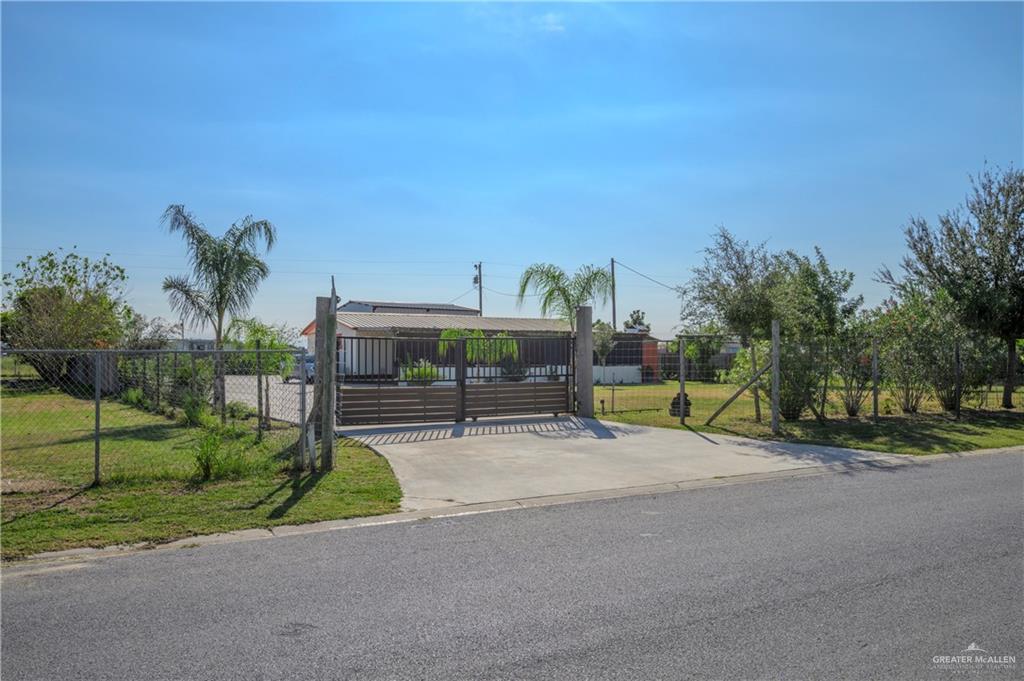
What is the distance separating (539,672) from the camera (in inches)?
139

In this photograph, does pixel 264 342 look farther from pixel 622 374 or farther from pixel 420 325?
pixel 622 374

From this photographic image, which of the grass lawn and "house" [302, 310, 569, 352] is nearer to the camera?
the grass lawn

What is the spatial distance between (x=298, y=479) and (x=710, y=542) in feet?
16.7

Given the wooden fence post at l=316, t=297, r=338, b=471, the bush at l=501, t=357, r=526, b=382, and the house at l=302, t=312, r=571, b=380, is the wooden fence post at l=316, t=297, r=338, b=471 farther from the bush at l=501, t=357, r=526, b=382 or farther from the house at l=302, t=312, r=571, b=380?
the bush at l=501, t=357, r=526, b=382

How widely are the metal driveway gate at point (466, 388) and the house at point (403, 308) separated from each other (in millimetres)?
21509

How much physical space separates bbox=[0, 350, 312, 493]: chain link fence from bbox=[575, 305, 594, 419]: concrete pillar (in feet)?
20.9

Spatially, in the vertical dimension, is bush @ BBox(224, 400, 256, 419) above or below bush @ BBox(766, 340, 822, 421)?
below

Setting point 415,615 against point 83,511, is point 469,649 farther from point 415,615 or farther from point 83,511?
point 83,511

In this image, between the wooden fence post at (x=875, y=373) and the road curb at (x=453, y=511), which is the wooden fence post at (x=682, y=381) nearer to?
the wooden fence post at (x=875, y=373)

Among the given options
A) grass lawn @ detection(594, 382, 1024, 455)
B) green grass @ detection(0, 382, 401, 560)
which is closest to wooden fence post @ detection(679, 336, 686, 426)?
grass lawn @ detection(594, 382, 1024, 455)

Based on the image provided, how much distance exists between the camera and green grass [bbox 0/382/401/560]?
20.6 feet

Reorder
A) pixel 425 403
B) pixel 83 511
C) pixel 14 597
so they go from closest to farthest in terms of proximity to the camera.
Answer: pixel 14 597
pixel 83 511
pixel 425 403

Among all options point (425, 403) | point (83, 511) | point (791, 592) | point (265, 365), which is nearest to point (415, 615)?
point (791, 592)

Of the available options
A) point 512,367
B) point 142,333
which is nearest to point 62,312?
point 142,333
